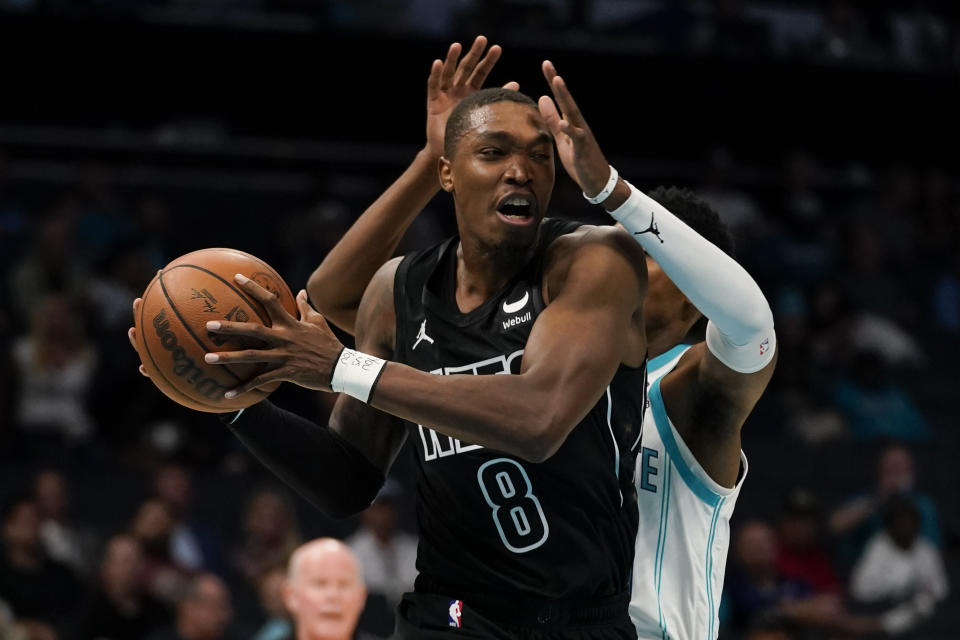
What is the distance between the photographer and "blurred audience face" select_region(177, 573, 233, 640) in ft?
26.0

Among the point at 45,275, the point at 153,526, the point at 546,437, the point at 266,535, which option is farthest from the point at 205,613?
the point at 546,437

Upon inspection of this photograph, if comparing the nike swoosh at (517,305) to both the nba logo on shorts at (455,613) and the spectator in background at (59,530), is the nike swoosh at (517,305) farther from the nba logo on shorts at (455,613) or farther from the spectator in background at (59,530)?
the spectator in background at (59,530)

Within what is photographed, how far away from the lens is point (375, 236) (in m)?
4.33

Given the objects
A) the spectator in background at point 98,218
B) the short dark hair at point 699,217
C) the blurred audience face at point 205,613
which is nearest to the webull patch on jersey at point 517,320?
the short dark hair at point 699,217

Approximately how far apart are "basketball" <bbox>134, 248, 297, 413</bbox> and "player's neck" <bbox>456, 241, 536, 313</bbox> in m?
0.48

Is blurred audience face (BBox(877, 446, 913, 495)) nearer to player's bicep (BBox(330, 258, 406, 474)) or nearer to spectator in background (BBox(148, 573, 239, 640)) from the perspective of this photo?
spectator in background (BBox(148, 573, 239, 640))

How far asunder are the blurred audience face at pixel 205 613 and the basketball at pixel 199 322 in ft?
14.9

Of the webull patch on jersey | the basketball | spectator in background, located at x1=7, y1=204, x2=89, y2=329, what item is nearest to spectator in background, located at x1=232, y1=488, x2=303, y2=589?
spectator in background, located at x1=7, y1=204, x2=89, y2=329

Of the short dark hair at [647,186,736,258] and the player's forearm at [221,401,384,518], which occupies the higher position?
the short dark hair at [647,186,736,258]

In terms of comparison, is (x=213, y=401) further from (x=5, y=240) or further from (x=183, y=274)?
(x=5, y=240)

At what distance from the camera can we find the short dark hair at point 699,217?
179 inches

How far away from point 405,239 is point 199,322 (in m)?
8.48

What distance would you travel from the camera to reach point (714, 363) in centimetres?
414

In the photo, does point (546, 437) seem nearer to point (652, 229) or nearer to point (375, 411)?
point (652, 229)
